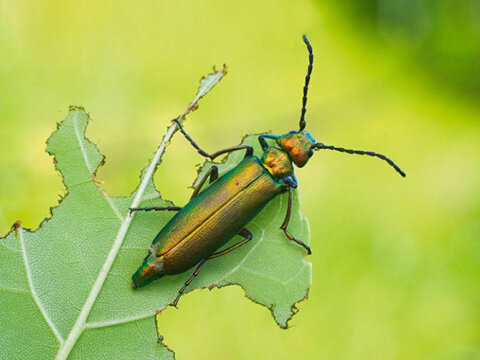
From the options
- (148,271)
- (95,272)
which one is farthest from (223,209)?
(95,272)

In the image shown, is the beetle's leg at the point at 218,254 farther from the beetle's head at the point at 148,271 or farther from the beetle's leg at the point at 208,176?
the beetle's leg at the point at 208,176

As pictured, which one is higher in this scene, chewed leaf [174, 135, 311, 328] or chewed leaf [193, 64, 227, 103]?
chewed leaf [193, 64, 227, 103]

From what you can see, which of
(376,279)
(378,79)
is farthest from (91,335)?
(378,79)

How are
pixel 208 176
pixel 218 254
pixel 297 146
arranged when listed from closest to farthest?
pixel 218 254
pixel 208 176
pixel 297 146

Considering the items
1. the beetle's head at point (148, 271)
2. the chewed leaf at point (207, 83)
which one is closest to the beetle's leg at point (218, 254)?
the beetle's head at point (148, 271)

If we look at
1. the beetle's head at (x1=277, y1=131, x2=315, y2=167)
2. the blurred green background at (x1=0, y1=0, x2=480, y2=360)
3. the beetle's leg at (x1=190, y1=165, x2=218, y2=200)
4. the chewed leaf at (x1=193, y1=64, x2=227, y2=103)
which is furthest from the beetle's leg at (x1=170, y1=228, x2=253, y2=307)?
the blurred green background at (x1=0, y1=0, x2=480, y2=360)

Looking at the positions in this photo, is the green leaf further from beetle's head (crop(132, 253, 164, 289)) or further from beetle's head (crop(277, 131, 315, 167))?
beetle's head (crop(277, 131, 315, 167))

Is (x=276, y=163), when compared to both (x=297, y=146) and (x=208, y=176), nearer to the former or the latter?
(x=297, y=146)
